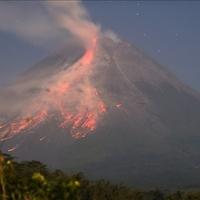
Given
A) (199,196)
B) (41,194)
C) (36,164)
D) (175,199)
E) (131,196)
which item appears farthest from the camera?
(131,196)

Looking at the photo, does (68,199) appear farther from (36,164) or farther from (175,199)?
(175,199)

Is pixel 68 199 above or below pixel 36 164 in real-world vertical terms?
below

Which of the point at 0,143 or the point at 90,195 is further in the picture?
the point at 90,195

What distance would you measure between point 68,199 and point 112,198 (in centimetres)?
5749

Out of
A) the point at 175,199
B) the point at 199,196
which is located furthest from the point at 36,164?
the point at 175,199

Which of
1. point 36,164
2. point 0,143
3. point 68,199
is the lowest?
point 68,199

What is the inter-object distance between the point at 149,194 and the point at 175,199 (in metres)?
14.7

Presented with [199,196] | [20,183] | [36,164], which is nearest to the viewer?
[20,183]

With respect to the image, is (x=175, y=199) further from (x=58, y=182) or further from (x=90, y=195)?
(x=58, y=182)

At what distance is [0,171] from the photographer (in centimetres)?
969

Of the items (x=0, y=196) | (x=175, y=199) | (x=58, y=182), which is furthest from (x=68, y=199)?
(x=175, y=199)

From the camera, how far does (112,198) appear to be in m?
67.5

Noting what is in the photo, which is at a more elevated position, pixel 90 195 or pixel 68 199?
pixel 90 195

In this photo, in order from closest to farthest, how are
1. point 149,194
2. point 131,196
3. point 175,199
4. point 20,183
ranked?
1. point 20,183
2. point 175,199
3. point 131,196
4. point 149,194
